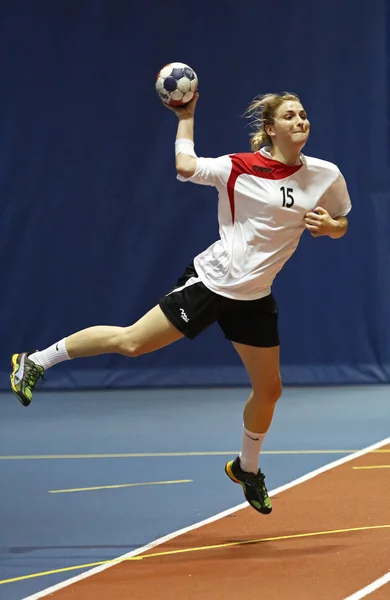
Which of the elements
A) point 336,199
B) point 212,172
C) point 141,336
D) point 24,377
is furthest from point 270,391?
point 24,377

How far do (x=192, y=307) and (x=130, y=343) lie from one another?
0.32m

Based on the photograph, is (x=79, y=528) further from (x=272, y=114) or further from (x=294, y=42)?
(x=294, y=42)

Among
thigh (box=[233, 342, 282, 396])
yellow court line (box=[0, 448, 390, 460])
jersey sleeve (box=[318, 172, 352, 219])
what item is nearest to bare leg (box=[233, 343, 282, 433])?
thigh (box=[233, 342, 282, 396])

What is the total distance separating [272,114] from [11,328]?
6.16m

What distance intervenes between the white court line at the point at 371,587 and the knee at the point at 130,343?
1449mm

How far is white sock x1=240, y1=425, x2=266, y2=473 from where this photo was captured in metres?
5.18

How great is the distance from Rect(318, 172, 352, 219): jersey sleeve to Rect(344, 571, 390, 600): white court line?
1683mm

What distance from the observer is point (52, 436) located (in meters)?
8.06

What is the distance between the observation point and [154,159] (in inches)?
413

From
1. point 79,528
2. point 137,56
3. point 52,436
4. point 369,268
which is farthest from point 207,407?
point 79,528

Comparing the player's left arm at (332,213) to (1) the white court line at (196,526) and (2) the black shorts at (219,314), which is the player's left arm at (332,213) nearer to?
(2) the black shorts at (219,314)

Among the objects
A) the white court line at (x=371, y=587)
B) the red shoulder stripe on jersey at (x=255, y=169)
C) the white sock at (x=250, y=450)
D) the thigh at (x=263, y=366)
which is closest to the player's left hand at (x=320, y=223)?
the red shoulder stripe on jersey at (x=255, y=169)

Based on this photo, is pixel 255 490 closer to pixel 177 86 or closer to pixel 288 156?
pixel 288 156

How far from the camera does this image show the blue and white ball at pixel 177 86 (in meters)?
4.89
